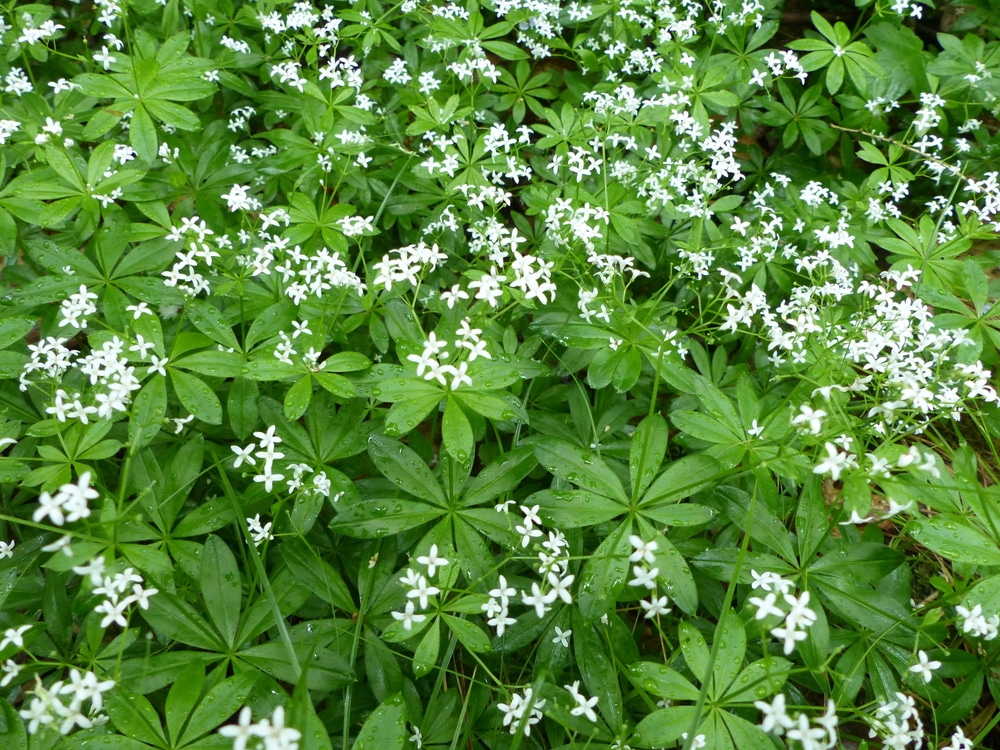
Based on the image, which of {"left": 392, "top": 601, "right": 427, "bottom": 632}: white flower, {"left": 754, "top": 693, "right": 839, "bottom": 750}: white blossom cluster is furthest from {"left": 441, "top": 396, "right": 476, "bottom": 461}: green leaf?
{"left": 754, "top": 693, "right": 839, "bottom": 750}: white blossom cluster

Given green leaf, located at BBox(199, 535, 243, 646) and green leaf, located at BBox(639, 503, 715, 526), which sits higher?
green leaf, located at BBox(639, 503, 715, 526)

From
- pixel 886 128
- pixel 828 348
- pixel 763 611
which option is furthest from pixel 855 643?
pixel 886 128

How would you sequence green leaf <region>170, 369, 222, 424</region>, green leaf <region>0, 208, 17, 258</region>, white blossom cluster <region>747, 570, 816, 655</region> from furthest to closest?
green leaf <region>0, 208, 17, 258</region>, green leaf <region>170, 369, 222, 424</region>, white blossom cluster <region>747, 570, 816, 655</region>

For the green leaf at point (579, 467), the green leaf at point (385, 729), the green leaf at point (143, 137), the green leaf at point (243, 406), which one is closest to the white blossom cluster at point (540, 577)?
the green leaf at point (579, 467)

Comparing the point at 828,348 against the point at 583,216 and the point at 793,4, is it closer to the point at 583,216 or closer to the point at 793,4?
the point at 583,216

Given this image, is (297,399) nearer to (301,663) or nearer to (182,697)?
(301,663)

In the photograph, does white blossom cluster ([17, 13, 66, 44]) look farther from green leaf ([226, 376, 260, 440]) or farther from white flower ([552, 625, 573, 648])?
white flower ([552, 625, 573, 648])
